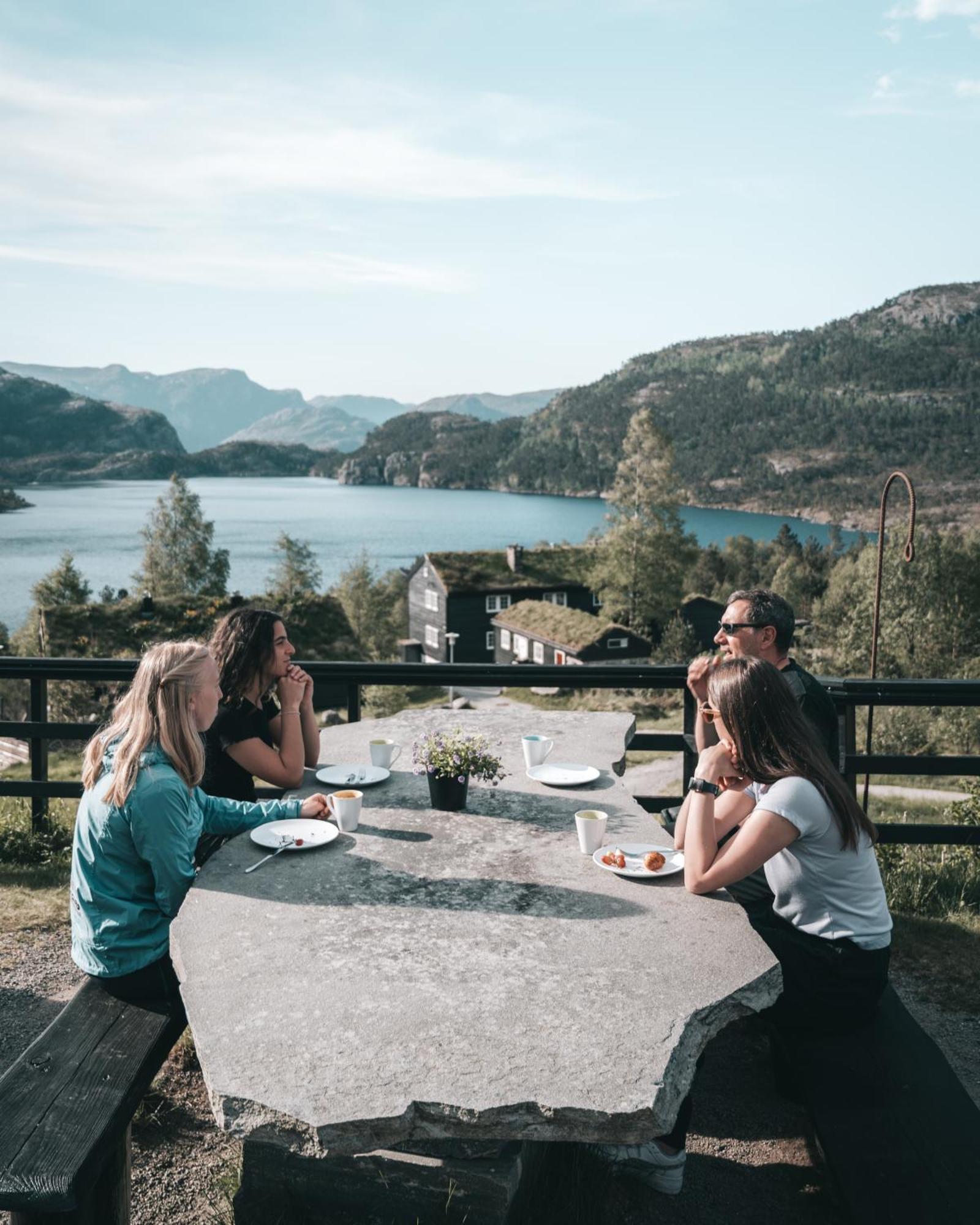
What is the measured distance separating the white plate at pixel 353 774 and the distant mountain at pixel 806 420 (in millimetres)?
98781

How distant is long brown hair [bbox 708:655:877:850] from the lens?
2820mm

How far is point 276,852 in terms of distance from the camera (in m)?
3.02

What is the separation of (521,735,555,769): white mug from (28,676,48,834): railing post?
3026 millimetres

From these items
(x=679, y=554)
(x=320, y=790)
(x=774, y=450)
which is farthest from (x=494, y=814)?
(x=774, y=450)

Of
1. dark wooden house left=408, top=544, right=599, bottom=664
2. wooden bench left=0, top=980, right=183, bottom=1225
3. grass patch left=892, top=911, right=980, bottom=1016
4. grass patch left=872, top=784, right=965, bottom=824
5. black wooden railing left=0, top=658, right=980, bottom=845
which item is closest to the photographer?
wooden bench left=0, top=980, right=183, bottom=1225

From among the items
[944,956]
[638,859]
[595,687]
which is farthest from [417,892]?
[944,956]

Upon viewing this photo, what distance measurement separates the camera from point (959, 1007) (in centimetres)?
394

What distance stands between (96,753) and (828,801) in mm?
2246

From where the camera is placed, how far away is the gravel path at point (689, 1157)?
2678mm

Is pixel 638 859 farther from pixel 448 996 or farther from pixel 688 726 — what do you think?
pixel 688 726

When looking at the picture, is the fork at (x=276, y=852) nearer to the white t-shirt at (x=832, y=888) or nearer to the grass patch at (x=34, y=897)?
the white t-shirt at (x=832, y=888)

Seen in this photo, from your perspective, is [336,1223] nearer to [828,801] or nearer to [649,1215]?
[649,1215]

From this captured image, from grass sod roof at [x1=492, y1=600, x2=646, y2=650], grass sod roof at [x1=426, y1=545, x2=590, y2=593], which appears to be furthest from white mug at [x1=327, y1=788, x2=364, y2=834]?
grass sod roof at [x1=426, y1=545, x2=590, y2=593]

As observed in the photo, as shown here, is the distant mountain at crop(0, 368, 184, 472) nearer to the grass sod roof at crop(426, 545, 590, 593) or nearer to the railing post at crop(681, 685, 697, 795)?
the grass sod roof at crop(426, 545, 590, 593)
